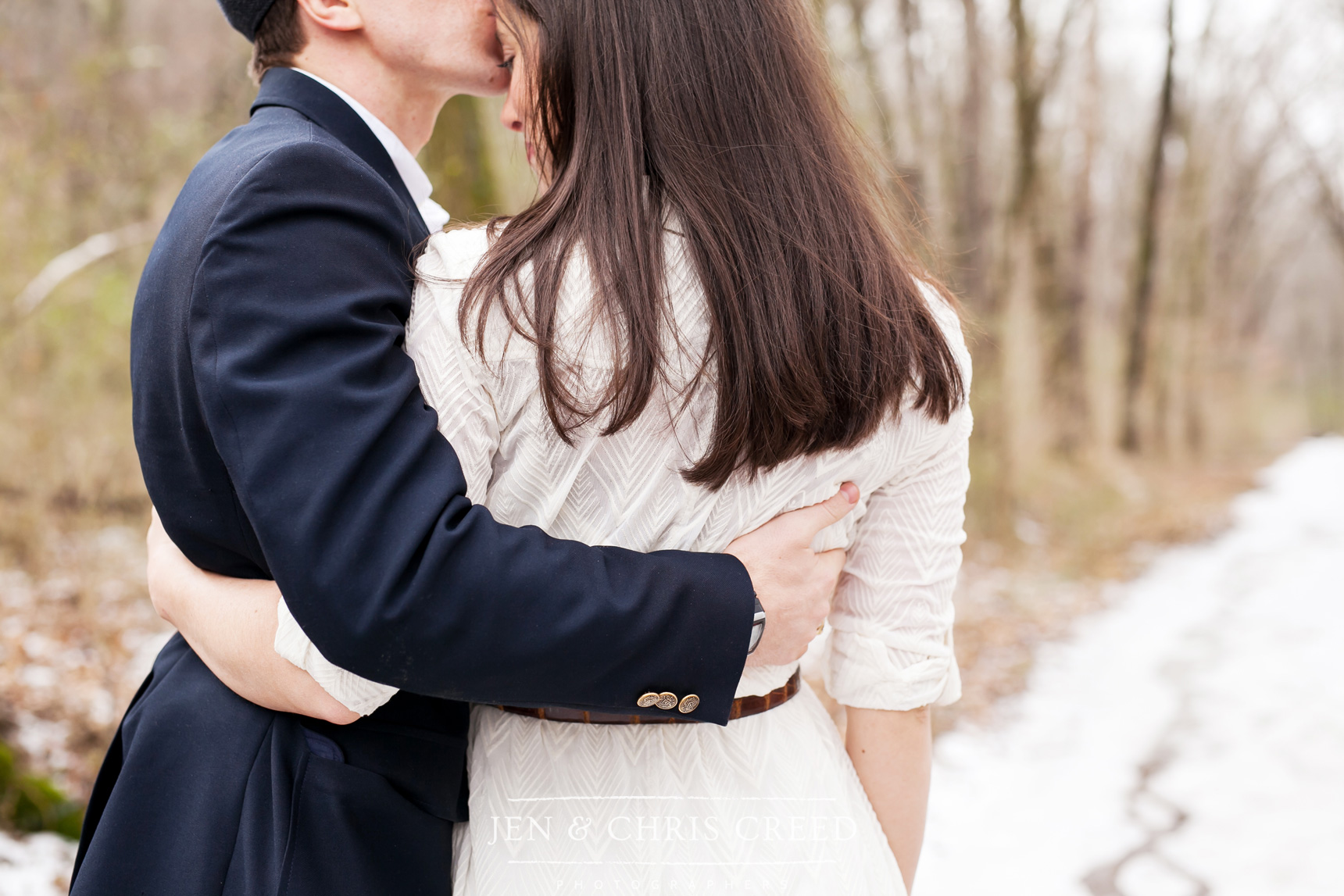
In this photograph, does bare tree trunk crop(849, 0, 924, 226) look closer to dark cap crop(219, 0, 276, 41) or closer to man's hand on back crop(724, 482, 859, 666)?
dark cap crop(219, 0, 276, 41)

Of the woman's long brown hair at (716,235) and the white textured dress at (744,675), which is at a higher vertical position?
the woman's long brown hair at (716,235)

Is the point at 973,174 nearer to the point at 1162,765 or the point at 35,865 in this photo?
the point at 1162,765

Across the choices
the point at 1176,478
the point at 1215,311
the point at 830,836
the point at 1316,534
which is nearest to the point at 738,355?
the point at 830,836

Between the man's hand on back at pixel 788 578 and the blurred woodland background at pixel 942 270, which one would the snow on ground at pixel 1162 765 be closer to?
the blurred woodland background at pixel 942 270

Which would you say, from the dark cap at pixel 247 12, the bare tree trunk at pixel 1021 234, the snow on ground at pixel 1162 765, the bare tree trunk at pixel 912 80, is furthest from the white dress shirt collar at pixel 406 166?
the bare tree trunk at pixel 1021 234

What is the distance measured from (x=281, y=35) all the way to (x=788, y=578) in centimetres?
113

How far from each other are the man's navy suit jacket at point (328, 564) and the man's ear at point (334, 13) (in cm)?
28

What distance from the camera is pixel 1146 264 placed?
12930 millimetres

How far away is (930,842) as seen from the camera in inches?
154

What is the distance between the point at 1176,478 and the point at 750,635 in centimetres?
1540

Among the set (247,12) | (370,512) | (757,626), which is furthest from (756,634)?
(247,12)

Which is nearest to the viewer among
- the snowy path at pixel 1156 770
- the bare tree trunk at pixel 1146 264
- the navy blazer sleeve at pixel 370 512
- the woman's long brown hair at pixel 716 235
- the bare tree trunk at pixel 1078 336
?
the navy blazer sleeve at pixel 370 512

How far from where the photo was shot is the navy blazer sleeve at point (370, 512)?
882 mm

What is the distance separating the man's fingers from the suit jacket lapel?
0.61 metres
